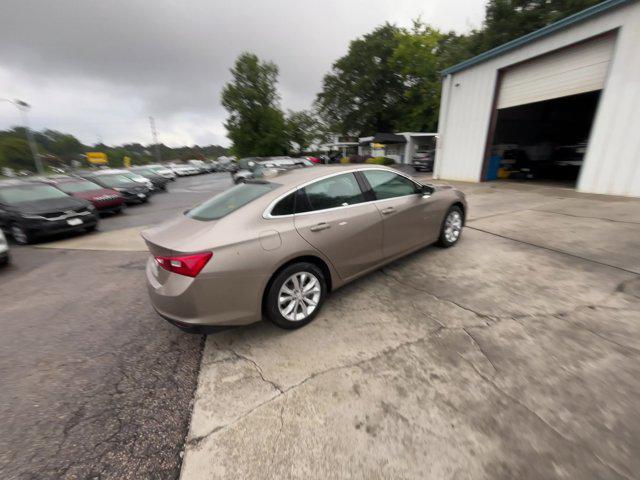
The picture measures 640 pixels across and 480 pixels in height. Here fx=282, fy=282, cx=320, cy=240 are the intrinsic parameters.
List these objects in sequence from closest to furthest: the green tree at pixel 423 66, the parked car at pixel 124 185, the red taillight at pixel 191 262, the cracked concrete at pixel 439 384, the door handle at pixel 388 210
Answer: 1. the cracked concrete at pixel 439 384
2. the red taillight at pixel 191 262
3. the door handle at pixel 388 210
4. the parked car at pixel 124 185
5. the green tree at pixel 423 66

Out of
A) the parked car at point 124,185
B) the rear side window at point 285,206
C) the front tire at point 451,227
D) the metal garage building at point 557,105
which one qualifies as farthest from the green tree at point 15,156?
the front tire at point 451,227

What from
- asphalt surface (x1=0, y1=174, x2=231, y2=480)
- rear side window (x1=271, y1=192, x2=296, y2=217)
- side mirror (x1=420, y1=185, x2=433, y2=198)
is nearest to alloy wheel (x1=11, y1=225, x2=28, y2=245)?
asphalt surface (x1=0, y1=174, x2=231, y2=480)

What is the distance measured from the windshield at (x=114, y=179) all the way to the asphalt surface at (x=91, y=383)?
9483 mm

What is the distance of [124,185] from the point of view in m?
12.2

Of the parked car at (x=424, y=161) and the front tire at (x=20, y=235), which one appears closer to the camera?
the front tire at (x=20, y=235)

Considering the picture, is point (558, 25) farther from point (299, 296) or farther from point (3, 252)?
point (3, 252)

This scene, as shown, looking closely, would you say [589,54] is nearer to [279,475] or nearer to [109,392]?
Answer: [279,475]

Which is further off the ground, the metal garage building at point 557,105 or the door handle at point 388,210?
the metal garage building at point 557,105

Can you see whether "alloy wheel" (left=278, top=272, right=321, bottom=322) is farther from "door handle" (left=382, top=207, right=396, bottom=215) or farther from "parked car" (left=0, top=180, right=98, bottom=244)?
"parked car" (left=0, top=180, right=98, bottom=244)

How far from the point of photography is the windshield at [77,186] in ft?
31.4

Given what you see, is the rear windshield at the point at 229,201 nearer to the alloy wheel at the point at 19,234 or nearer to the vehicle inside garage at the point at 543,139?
the alloy wheel at the point at 19,234

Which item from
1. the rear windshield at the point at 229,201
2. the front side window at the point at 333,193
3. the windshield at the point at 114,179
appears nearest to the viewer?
the rear windshield at the point at 229,201

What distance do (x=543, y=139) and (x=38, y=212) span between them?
22.1m

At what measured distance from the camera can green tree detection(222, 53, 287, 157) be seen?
140 ft
